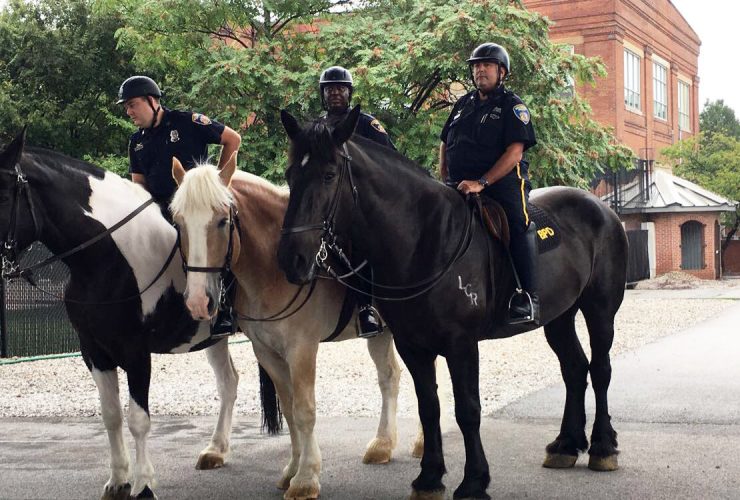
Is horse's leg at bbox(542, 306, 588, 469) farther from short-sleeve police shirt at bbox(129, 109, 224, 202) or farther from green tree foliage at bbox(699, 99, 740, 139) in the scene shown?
green tree foliage at bbox(699, 99, 740, 139)

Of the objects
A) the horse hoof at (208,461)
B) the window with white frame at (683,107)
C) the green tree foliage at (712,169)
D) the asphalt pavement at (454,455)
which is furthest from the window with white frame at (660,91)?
the horse hoof at (208,461)

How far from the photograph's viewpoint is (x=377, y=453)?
6852mm

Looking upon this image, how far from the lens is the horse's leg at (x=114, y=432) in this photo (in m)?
5.68

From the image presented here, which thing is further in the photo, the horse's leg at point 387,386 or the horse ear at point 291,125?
the horse's leg at point 387,386

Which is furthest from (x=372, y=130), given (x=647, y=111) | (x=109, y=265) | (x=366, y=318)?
(x=647, y=111)

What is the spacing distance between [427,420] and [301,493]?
0.92 meters

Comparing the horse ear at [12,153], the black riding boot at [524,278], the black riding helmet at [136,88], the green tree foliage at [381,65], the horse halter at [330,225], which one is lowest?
the black riding boot at [524,278]

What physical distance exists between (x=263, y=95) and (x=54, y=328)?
21.9 feet

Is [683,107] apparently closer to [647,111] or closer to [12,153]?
[647,111]

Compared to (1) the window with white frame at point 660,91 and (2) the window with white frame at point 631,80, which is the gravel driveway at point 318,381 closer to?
(2) the window with white frame at point 631,80

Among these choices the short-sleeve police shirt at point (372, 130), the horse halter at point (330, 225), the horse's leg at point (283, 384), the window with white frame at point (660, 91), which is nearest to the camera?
the horse halter at point (330, 225)

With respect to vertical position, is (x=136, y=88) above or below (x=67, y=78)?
below

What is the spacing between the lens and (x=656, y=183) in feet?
122

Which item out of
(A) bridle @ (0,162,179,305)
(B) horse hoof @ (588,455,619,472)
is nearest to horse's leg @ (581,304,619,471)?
(B) horse hoof @ (588,455,619,472)
